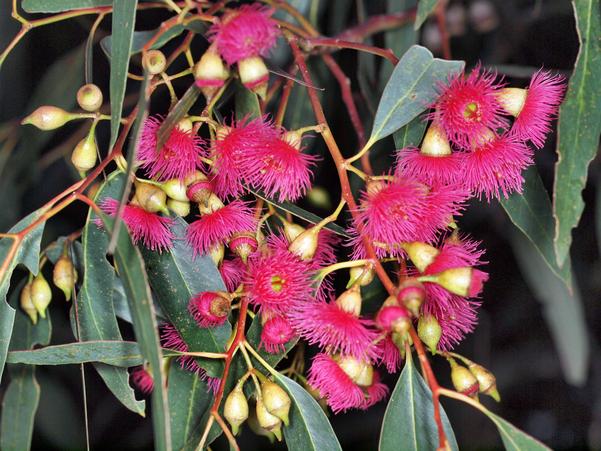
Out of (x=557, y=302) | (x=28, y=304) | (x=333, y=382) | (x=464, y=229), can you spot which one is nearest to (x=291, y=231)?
(x=333, y=382)

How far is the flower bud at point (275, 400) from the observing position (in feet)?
2.62

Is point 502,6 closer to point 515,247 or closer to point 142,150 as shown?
point 515,247

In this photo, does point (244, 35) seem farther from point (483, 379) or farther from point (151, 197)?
point (483, 379)

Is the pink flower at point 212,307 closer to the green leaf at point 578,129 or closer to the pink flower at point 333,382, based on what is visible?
the pink flower at point 333,382

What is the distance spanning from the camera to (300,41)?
952mm

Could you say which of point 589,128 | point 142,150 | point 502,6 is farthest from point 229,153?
point 502,6

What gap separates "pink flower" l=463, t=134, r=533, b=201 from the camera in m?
0.80

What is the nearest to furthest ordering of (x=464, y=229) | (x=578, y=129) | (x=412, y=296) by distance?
(x=412, y=296), (x=578, y=129), (x=464, y=229)

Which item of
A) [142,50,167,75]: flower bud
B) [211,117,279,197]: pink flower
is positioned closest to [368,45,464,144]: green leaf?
[211,117,279,197]: pink flower

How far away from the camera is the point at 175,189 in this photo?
0.81m

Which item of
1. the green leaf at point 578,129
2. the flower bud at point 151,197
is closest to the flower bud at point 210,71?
the flower bud at point 151,197

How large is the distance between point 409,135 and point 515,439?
34cm

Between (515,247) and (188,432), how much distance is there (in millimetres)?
764

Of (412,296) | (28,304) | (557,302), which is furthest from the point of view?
(557,302)
